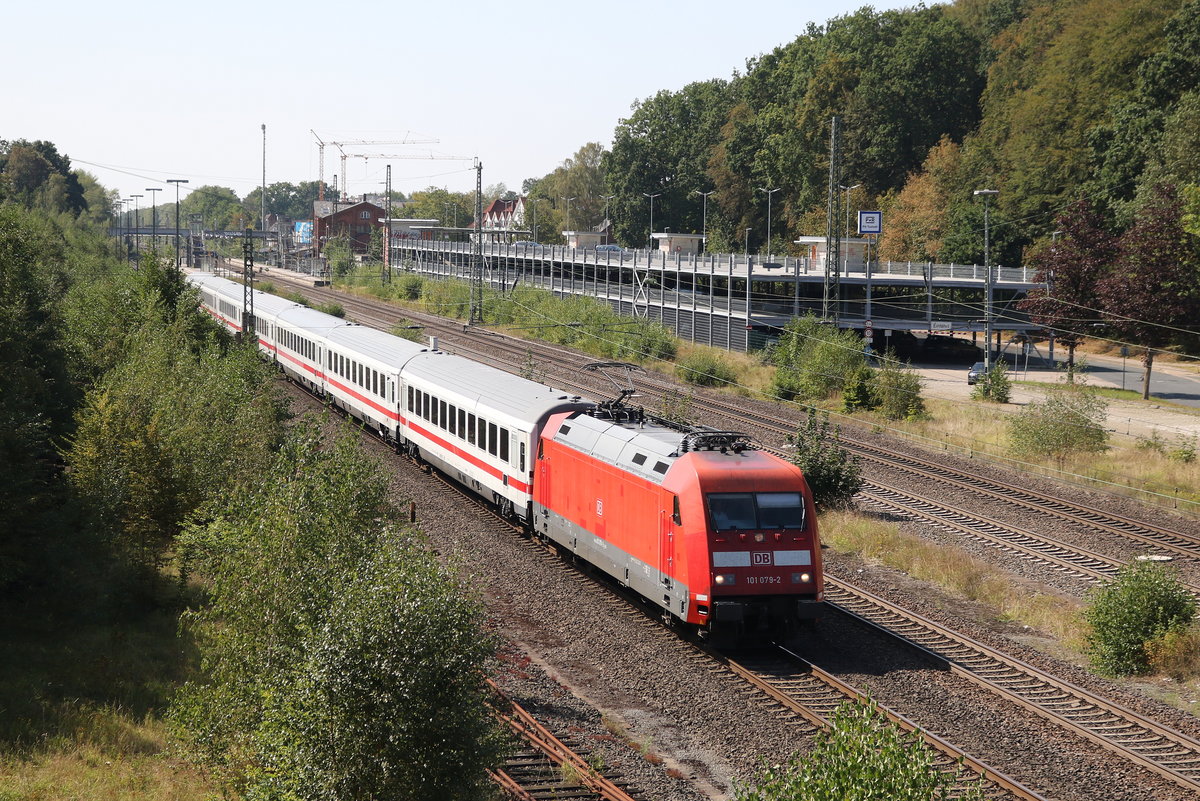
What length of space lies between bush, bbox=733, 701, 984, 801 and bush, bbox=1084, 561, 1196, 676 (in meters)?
10.6

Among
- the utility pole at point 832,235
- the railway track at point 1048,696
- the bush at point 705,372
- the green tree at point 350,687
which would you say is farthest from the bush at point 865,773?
the bush at point 705,372

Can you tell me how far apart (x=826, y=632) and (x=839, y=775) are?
35.9 feet

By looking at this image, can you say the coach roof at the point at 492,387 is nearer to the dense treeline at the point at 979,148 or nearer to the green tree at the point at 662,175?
the dense treeline at the point at 979,148

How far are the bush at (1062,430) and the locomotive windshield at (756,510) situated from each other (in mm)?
21144

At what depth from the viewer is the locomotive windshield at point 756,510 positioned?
56.9ft

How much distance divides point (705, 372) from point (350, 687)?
43098 millimetres

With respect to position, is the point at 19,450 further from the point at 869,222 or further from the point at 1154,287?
the point at 869,222

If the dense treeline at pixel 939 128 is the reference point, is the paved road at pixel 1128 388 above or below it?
below

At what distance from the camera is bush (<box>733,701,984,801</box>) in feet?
27.2

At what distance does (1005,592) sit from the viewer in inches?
858

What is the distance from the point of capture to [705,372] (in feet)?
172

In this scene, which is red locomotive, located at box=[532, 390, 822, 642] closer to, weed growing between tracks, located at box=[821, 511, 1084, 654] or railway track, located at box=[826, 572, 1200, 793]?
railway track, located at box=[826, 572, 1200, 793]

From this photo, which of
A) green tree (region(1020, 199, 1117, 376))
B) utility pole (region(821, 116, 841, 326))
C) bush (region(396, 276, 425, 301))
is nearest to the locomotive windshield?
utility pole (region(821, 116, 841, 326))

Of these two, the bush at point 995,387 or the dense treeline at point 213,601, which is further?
the bush at point 995,387
